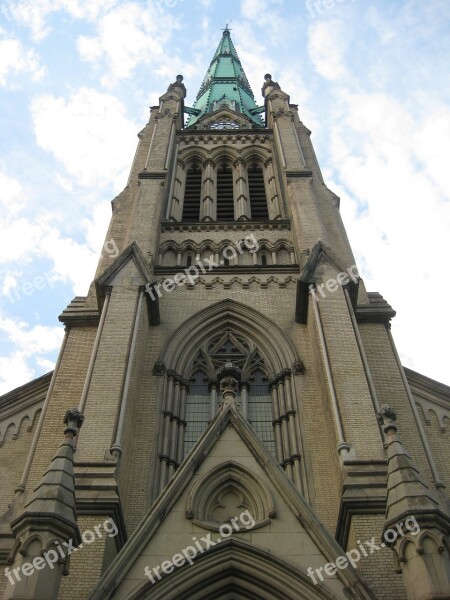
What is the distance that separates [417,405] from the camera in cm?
1572

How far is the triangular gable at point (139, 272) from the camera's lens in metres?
16.7

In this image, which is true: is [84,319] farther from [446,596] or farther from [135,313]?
[446,596]

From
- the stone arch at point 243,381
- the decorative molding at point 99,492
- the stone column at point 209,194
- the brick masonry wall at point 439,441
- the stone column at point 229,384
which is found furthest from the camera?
the stone column at point 209,194

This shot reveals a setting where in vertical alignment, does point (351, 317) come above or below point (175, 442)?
above

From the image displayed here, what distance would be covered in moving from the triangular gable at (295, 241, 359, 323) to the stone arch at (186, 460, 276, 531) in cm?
661

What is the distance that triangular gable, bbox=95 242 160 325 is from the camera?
54.9ft

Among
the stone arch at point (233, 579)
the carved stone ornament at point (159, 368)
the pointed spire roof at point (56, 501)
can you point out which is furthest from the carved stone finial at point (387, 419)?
the carved stone ornament at point (159, 368)

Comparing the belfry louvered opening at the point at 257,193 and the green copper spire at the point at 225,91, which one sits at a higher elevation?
the green copper spire at the point at 225,91

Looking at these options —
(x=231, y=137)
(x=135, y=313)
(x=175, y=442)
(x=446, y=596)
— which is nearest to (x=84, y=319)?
(x=135, y=313)

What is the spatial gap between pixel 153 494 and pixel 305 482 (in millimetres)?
2855

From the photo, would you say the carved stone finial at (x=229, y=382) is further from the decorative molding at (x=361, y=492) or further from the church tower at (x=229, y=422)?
the decorative molding at (x=361, y=492)

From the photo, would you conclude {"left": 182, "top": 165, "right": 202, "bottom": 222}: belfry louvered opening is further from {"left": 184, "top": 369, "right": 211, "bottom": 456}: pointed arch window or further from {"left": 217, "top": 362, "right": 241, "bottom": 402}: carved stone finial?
{"left": 217, "top": 362, "right": 241, "bottom": 402}: carved stone finial

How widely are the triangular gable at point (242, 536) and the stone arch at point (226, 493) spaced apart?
7 centimetres

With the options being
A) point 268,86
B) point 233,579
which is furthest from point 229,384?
point 268,86
